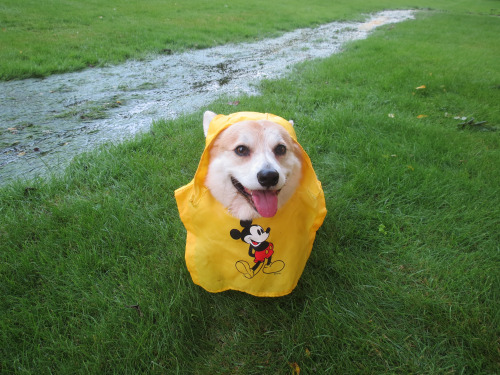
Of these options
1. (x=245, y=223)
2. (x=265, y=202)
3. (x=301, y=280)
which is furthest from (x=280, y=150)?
(x=301, y=280)

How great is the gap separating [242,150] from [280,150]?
245mm

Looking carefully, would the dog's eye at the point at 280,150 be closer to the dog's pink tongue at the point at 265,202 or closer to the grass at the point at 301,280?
the dog's pink tongue at the point at 265,202

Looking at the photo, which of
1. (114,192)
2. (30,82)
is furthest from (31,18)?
(114,192)

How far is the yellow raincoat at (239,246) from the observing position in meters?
1.67

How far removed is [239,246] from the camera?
1683 mm

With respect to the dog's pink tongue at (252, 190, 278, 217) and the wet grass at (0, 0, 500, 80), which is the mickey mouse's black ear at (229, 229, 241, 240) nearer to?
the dog's pink tongue at (252, 190, 278, 217)

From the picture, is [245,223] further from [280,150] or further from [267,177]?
[280,150]

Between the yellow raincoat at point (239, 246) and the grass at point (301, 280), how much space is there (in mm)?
153

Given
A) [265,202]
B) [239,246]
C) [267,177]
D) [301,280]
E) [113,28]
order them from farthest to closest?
[113,28] < [301,280] < [239,246] < [265,202] < [267,177]

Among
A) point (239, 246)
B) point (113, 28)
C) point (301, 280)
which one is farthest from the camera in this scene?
point (113, 28)

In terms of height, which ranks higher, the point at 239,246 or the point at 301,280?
the point at 239,246

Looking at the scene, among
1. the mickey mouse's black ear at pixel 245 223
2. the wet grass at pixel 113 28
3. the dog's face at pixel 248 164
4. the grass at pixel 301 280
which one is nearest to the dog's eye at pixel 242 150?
the dog's face at pixel 248 164

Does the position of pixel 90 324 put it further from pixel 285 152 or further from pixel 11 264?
pixel 285 152

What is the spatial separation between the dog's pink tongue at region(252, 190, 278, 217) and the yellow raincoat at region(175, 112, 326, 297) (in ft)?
0.37
